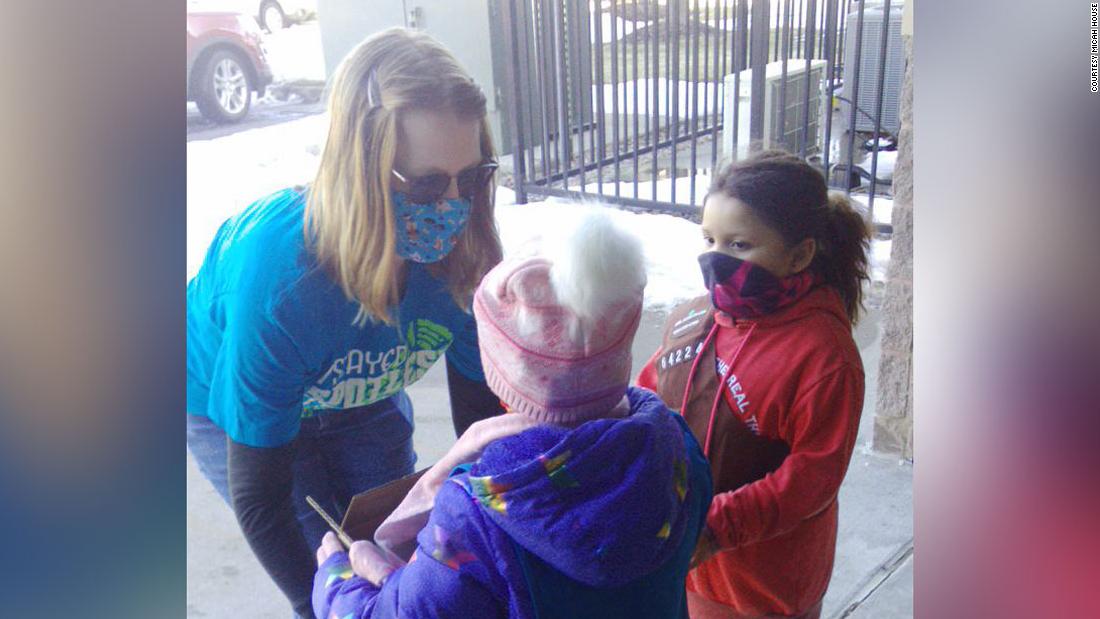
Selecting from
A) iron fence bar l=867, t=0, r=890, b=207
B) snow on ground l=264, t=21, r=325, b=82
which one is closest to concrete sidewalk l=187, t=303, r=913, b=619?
iron fence bar l=867, t=0, r=890, b=207

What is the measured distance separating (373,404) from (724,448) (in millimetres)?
559

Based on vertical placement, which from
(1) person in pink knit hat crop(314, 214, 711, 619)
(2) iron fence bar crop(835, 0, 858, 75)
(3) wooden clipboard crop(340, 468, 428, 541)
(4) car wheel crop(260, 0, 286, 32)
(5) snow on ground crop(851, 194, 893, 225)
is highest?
(4) car wheel crop(260, 0, 286, 32)

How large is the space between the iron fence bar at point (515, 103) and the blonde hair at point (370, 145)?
0.22m

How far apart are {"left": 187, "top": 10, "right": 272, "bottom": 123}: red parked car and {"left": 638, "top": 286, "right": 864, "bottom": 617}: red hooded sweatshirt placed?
31.7 inches

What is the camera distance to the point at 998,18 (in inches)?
31.3

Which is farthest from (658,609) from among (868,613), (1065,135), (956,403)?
(868,613)

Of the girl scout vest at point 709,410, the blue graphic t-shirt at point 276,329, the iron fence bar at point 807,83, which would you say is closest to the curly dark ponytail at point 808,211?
the girl scout vest at point 709,410

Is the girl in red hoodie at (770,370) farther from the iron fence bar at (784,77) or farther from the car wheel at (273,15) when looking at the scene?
the car wheel at (273,15)

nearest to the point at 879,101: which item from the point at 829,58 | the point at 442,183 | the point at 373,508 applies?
the point at 829,58

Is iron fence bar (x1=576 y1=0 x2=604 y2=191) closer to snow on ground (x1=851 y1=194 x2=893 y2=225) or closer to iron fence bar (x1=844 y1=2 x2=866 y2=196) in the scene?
iron fence bar (x1=844 y1=2 x2=866 y2=196)

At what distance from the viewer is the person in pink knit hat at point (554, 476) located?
104 centimetres

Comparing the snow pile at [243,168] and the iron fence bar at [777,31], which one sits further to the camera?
the iron fence bar at [777,31]

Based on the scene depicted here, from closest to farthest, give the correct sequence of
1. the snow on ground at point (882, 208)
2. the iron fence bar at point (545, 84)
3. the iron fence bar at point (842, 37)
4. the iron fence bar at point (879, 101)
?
the iron fence bar at point (545, 84) < the iron fence bar at point (842, 37) < the iron fence bar at point (879, 101) < the snow on ground at point (882, 208)

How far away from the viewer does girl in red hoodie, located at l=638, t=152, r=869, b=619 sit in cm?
151
